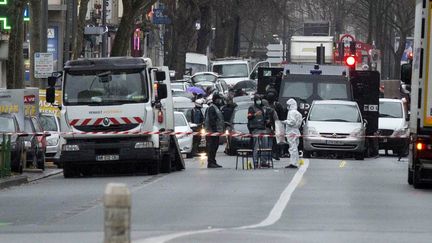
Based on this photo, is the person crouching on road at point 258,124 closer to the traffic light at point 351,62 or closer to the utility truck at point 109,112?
the utility truck at point 109,112

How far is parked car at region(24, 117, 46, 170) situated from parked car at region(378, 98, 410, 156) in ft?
38.2

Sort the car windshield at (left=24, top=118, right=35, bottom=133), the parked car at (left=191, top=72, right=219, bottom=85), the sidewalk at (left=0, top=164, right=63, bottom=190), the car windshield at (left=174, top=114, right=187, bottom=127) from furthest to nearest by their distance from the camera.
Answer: the parked car at (left=191, top=72, right=219, bottom=85) → the car windshield at (left=174, top=114, right=187, bottom=127) → the car windshield at (left=24, top=118, right=35, bottom=133) → the sidewalk at (left=0, top=164, right=63, bottom=190)

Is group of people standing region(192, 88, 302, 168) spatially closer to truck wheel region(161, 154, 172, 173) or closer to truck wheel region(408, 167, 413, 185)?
truck wheel region(161, 154, 172, 173)

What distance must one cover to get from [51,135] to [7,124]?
17.8ft

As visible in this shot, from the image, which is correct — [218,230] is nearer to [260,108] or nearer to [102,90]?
[102,90]

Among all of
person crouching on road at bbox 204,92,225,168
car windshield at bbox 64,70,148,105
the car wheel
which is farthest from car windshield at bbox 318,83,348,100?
car windshield at bbox 64,70,148,105

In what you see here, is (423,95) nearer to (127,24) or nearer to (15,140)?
(15,140)

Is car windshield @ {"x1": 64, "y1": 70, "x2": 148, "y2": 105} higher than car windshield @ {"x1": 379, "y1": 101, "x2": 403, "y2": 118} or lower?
higher

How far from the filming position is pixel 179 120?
127ft

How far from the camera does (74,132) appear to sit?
27.2m

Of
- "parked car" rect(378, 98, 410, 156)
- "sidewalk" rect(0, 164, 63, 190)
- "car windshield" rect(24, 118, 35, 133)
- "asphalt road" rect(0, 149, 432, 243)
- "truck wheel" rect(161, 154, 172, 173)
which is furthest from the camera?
"parked car" rect(378, 98, 410, 156)

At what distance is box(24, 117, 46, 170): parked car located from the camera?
98.1ft

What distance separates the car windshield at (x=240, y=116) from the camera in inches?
1514

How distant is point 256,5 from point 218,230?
165 ft
